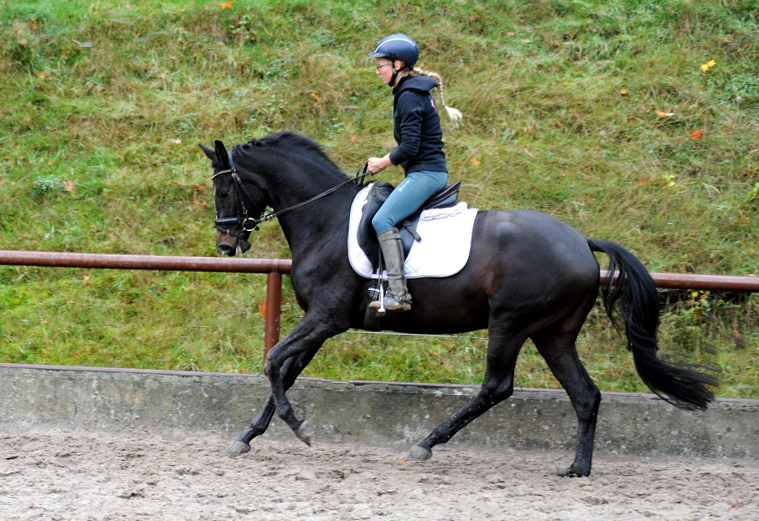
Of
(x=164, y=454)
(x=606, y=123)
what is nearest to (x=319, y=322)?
(x=164, y=454)

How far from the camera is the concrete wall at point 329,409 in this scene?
5.22m

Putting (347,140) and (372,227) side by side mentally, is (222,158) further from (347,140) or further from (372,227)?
(347,140)

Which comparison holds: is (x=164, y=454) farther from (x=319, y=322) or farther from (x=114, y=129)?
(x=114, y=129)

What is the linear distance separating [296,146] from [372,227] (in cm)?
89

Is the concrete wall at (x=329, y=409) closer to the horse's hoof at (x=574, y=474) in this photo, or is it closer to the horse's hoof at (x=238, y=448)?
the horse's hoof at (x=238, y=448)

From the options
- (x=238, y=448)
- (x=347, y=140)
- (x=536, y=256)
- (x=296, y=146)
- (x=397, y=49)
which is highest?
(x=397, y=49)

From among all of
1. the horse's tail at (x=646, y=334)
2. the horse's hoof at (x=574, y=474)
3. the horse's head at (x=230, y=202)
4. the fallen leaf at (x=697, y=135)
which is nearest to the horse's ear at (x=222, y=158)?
the horse's head at (x=230, y=202)

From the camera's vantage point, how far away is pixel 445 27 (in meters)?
10.1

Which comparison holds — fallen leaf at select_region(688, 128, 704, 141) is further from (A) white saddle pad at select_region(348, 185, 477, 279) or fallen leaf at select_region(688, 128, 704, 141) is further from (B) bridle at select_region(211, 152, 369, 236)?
(B) bridle at select_region(211, 152, 369, 236)

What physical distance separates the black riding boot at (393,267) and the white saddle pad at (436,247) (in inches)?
3.9

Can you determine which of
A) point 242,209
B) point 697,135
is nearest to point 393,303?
point 242,209

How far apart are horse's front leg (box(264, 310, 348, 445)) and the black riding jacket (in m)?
1.17

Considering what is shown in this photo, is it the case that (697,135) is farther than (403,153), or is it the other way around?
(697,135)

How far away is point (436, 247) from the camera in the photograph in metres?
4.73
